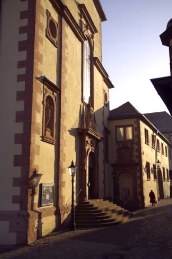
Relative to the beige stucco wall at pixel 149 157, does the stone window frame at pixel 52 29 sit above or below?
above

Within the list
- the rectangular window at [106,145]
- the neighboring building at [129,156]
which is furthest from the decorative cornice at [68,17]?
the neighboring building at [129,156]

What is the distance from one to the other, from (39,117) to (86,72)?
9250mm

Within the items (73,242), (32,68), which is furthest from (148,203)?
(32,68)

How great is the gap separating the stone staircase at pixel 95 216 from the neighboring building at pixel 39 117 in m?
0.82

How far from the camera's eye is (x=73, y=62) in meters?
19.2

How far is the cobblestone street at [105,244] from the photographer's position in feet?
33.3

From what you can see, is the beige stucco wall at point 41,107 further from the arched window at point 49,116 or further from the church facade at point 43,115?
the arched window at point 49,116

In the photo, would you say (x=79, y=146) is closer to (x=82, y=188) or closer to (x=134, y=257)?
(x=82, y=188)

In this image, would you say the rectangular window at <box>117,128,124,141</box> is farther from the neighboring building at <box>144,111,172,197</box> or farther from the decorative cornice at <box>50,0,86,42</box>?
the neighboring building at <box>144,111,172,197</box>

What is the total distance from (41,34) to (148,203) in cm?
1959

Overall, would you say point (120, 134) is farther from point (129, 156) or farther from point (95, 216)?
point (95, 216)

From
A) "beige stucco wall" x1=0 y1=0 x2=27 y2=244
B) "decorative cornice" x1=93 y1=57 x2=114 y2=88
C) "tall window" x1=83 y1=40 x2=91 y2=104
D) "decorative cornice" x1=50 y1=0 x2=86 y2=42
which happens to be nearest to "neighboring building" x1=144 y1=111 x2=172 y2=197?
"decorative cornice" x1=93 y1=57 x2=114 y2=88

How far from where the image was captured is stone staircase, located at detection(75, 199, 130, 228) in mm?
16197

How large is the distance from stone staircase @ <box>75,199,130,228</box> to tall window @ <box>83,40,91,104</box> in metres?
7.07
